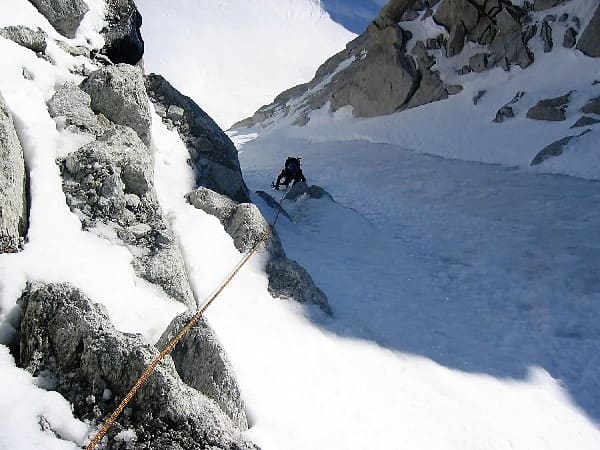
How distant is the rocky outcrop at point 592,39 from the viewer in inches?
1276

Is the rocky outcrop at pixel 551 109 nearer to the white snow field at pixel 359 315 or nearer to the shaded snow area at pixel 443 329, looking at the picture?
the shaded snow area at pixel 443 329

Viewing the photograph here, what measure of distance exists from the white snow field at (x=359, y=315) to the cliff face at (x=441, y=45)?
1028 inches

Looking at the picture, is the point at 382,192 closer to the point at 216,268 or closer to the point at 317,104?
the point at 216,268

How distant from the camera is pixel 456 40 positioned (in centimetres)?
4209

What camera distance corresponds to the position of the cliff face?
36.8 m

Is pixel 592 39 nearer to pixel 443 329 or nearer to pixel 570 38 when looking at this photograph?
pixel 570 38

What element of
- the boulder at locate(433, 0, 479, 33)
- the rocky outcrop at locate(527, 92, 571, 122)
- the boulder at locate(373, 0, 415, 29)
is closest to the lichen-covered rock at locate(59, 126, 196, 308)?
the rocky outcrop at locate(527, 92, 571, 122)

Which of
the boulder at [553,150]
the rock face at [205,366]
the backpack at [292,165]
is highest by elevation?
the backpack at [292,165]

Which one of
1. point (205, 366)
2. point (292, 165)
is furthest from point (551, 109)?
point (205, 366)

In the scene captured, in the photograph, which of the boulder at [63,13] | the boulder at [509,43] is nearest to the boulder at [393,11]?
the boulder at [509,43]

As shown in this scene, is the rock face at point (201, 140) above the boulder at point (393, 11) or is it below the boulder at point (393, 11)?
below

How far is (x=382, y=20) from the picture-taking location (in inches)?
1896

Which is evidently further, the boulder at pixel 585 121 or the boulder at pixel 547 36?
the boulder at pixel 547 36

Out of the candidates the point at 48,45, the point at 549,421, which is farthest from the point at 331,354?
the point at 48,45
